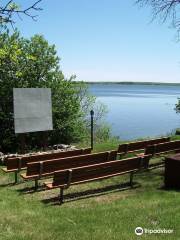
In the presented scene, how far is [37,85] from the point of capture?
17453 mm

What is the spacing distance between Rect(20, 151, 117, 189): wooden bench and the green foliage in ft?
24.0

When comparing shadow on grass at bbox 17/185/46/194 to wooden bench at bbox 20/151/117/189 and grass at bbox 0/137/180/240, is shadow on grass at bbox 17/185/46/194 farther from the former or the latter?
wooden bench at bbox 20/151/117/189

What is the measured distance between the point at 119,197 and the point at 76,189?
3.77ft

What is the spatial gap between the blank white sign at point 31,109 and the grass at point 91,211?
3.57 meters

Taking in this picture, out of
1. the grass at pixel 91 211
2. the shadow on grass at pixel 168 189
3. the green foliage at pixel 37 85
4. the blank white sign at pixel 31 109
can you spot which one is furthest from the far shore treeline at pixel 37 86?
the shadow on grass at pixel 168 189

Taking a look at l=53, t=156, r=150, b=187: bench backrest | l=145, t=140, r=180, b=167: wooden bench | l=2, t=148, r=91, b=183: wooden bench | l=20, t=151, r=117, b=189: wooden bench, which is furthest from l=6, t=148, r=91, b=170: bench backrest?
l=53, t=156, r=150, b=187: bench backrest

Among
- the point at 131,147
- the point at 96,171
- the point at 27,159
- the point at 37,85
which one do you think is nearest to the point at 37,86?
the point at 37,85

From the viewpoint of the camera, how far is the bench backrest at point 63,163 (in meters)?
9.12

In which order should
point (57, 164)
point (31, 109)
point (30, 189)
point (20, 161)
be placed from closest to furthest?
point (30, 189) < point (57, 164) < point (20, 161) < point (31, 109)

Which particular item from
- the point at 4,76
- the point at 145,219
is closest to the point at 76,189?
the point at 145,219

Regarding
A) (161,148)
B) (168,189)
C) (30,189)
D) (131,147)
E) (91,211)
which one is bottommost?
(30,189)

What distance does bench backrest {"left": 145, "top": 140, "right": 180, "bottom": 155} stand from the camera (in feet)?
37.4

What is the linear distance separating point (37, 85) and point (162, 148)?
7409 millimetres

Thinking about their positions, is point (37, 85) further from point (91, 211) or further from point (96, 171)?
point (91, 211)
